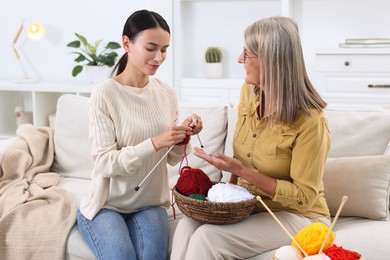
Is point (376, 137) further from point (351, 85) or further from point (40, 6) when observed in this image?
point (40, 6)

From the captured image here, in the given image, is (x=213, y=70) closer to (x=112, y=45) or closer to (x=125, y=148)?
(x=112, y=45)

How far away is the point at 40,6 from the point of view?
14.3 ft

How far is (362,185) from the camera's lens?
2.10 meters

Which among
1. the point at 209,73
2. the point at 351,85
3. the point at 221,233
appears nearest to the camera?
the point at 221,233

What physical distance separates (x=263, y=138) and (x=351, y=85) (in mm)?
1753

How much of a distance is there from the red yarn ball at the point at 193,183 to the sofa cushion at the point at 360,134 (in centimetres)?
61

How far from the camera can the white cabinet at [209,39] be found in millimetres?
3928

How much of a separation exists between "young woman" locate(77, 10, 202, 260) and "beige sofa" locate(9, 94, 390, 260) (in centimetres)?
14

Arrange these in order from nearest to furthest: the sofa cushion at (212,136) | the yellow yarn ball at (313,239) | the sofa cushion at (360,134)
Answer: the yellow yarn ball at (313,239)
the sofa cushion at (360,134)
the sofa cushion at (212,136)

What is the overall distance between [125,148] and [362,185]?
82cm

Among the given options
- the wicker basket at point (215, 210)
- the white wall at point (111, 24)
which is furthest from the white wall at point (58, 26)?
the wicker basket at point (215, 210)

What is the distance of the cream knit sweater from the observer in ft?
6.28

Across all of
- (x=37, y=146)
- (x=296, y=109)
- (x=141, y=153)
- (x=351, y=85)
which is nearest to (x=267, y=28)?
(x=296, y=109)

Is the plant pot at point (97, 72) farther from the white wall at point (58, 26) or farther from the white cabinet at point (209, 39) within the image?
the white cabinet at point (209, 39)
